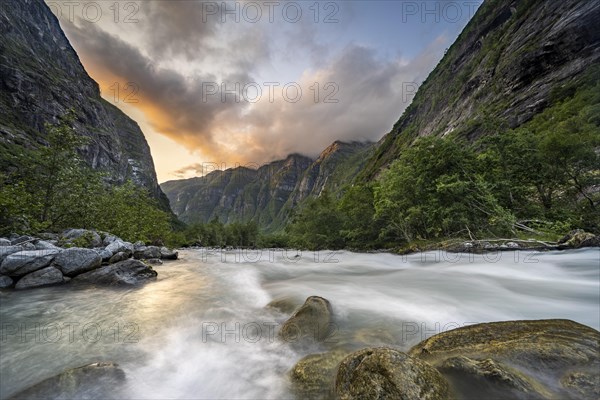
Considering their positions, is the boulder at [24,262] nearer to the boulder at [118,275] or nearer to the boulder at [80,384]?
the boulder at [118,275]

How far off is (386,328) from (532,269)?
29.9 ft

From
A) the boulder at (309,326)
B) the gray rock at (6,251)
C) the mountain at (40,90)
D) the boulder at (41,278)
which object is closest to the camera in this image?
the boulder at (309,326)

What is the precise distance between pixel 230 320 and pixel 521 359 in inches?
249

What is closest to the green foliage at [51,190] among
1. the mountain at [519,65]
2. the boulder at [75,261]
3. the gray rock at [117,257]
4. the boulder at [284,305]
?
the gray rock at [117,257]

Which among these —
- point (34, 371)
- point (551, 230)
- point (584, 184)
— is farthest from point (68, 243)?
Answer: point (584, 184)

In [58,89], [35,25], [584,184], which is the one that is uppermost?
[35,25]

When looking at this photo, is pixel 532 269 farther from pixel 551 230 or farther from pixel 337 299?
pixel 337 299

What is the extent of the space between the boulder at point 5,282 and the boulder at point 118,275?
5.90ft

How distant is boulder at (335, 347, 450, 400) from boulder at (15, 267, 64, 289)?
1197 cm

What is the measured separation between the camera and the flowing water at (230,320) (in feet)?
14.5

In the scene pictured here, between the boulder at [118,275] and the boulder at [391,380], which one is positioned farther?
the boulder at [118,275]

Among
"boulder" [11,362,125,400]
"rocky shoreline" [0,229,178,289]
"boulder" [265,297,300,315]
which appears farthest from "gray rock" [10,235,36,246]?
"boulder" [265,297,300,315]

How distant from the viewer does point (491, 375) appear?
123 inches

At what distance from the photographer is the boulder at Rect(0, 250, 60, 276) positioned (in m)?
9.32
